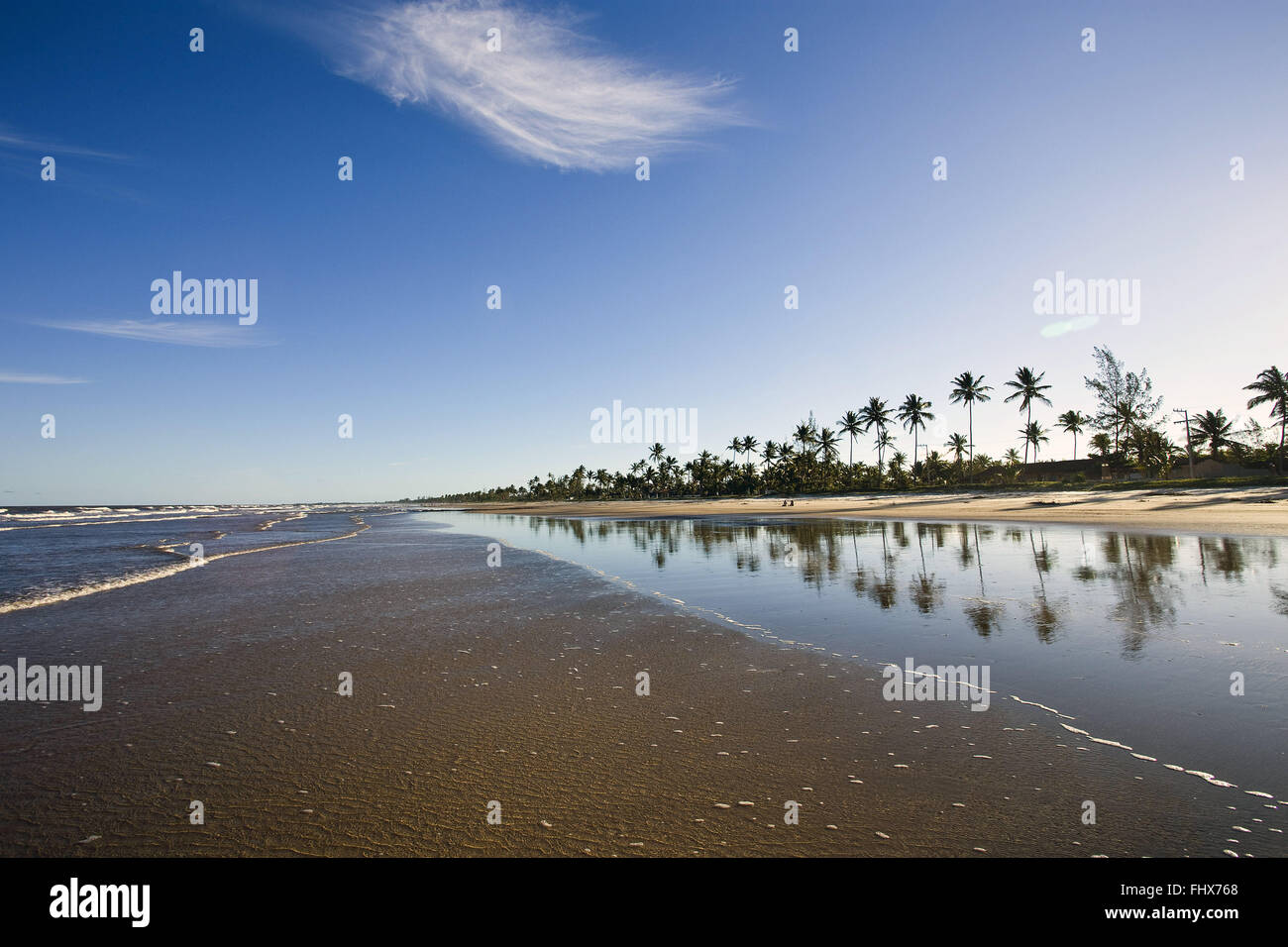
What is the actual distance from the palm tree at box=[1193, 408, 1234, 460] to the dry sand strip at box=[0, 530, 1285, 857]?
361 feet

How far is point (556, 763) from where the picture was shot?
540cm

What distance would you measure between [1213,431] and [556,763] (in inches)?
4561

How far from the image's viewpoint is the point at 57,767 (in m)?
5.54

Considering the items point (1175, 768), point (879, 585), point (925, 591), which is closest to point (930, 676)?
point (1175, 768)

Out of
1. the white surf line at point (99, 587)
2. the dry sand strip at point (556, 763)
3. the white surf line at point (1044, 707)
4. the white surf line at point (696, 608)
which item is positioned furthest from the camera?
the white surf line at point (99, 587)

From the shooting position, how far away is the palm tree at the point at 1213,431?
276ft

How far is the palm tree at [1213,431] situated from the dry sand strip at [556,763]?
4337 inches

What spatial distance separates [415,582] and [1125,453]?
9913 cm

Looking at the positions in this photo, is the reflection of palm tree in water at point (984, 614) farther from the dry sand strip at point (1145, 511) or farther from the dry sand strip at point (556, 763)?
the dry sand strip at point (1145, 511)

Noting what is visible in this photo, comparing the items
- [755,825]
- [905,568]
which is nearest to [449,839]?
[755,825]

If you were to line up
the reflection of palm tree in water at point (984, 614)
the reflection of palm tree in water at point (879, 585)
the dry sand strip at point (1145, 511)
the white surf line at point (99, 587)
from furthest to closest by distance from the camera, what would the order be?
the dry sand strip at point (1145, 511) < the white surf line at point (99, 587) < the reflection of palm tree in water at point (879, 585) < the reflection of palm tree in water at point (984, 614)

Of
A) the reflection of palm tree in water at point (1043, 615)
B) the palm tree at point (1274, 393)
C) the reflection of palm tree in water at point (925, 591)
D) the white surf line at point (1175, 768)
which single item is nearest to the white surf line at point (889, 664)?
the white surf line at point (1175, 768)
